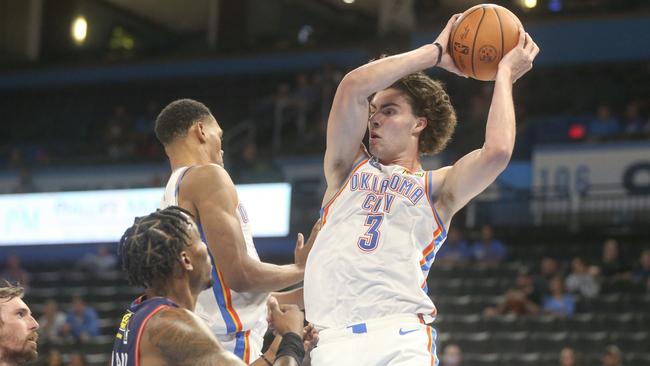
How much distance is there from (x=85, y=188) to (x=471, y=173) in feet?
57.3

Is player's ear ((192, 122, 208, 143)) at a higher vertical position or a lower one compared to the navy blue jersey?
higher

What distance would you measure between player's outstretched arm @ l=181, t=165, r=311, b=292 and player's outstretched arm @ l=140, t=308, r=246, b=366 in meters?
1.22

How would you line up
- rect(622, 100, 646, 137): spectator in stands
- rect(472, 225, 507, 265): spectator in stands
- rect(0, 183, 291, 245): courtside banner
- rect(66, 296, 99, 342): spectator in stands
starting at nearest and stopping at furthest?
1. rect(472, 225, 507, 265): spectator in stands
2. rect(66, 296, 99, 342): spectator in stands
3. rect(622, 100, 646, 137): spectator in stands
4. rect(0, 183, 291, 245): courtside banner

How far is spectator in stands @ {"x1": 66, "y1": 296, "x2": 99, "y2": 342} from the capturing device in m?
16.4

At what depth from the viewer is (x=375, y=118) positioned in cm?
490

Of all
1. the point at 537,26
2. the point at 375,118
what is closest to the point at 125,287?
the point at 537,26

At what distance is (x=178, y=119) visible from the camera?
5.43 metres

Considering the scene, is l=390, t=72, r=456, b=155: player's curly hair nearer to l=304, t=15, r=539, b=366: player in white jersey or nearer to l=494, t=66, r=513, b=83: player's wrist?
l=304, t=15, r=539, b=366: player in white jersey

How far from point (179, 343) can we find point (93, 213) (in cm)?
1790

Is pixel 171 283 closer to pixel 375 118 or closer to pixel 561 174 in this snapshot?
pixel 375 118

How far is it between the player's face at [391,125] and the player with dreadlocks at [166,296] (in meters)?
1.19

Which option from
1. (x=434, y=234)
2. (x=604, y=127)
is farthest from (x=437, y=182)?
(x=604, y=127)

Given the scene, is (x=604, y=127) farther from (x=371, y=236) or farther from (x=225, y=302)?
(x=371, y=236)

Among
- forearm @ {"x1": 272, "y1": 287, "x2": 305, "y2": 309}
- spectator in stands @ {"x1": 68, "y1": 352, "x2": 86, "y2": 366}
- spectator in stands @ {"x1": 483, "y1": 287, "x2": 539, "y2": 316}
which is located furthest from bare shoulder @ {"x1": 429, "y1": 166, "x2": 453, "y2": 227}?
spectator in stands @ {"x1": 68, "y1": 352, "x2": 86, "y2": 366}
